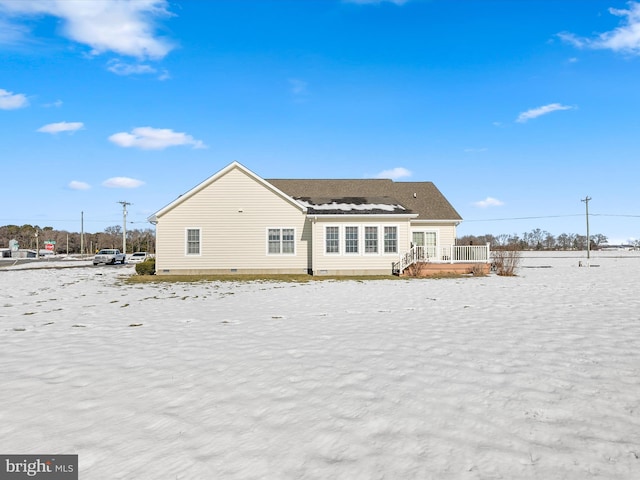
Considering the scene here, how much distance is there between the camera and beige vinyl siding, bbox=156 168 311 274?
76.2ft

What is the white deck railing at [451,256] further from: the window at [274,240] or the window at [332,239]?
the window at [274,240]

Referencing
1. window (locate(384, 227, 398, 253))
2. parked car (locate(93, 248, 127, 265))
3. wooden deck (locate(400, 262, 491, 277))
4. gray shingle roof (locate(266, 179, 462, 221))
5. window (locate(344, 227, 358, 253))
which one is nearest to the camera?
wooden deck (locate(400, 262, 491, 277))

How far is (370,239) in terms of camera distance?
23.4m

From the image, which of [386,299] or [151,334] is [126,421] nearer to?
[151,334]

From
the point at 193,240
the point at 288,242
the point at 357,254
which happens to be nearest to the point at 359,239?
the point at 357,254

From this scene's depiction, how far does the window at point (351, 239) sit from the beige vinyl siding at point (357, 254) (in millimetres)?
173

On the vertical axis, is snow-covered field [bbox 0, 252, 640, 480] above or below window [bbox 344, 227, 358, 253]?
below

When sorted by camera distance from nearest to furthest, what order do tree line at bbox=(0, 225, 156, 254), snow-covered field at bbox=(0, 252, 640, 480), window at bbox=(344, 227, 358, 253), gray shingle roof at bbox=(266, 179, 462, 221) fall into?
snow-covered field at bbox=(0, 252, 640, 480), window at bbox=(344, 227, 358, 253), gray shingle roof at bbox=(266, 179, 462, 221), tree line at bbox=(0, 225, 156, 254)

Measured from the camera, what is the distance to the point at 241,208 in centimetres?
2331

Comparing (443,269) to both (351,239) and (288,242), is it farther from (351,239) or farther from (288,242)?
(288,242)

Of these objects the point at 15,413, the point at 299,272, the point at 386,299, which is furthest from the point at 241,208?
the point at 15,413

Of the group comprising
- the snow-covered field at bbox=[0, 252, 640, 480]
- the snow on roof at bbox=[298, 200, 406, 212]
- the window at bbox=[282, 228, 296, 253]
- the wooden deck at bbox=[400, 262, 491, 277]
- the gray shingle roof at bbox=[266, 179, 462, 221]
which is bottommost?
the snow-covered field at bbox=[0, 252, 640, 480]

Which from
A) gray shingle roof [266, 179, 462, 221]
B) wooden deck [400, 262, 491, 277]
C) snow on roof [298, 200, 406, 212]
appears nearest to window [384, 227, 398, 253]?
snow on roof [298, 200, 406, 212]

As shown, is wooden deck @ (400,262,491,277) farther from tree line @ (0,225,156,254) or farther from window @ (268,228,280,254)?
tree line @ (0,225,156,254)
